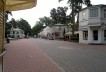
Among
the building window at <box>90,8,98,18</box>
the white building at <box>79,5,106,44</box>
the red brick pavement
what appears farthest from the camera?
the building window at <box>90,8,98,18</box>

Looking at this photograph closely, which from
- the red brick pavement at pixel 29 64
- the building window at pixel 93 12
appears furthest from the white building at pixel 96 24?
the red brick pavement at pixel 29 64

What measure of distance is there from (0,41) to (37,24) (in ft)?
562

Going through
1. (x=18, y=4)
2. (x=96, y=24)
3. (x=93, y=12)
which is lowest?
(x=18, y=4)

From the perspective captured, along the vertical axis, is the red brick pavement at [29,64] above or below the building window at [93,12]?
below

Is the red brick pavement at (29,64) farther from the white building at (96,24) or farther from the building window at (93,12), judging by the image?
the building window at (93,12)

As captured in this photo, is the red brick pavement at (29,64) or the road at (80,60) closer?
the red brick pavement at (29,64)

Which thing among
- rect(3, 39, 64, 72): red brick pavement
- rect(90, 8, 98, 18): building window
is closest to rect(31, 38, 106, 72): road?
rect(3, 39, 64, 72): red brick pavement

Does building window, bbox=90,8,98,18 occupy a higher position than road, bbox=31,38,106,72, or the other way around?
building window, bbox=90,8,98,18

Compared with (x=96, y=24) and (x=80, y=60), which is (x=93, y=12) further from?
(x=80, y=60)

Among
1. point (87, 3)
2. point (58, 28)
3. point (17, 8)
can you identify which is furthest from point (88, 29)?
point (58, 28)

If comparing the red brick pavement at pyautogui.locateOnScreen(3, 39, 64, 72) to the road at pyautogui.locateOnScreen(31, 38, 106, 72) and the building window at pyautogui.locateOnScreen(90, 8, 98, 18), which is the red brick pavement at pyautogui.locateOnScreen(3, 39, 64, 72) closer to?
the road at pyautogui.locateOnScreen(31, 38, 106, 72)

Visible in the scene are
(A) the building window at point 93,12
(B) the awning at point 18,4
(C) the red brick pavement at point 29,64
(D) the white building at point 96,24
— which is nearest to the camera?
(B) the awning at point 18,4

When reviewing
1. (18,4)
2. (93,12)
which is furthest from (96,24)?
(18,4)

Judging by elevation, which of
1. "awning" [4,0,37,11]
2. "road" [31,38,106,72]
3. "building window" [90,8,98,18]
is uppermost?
"building window" [90,8,98,18]
